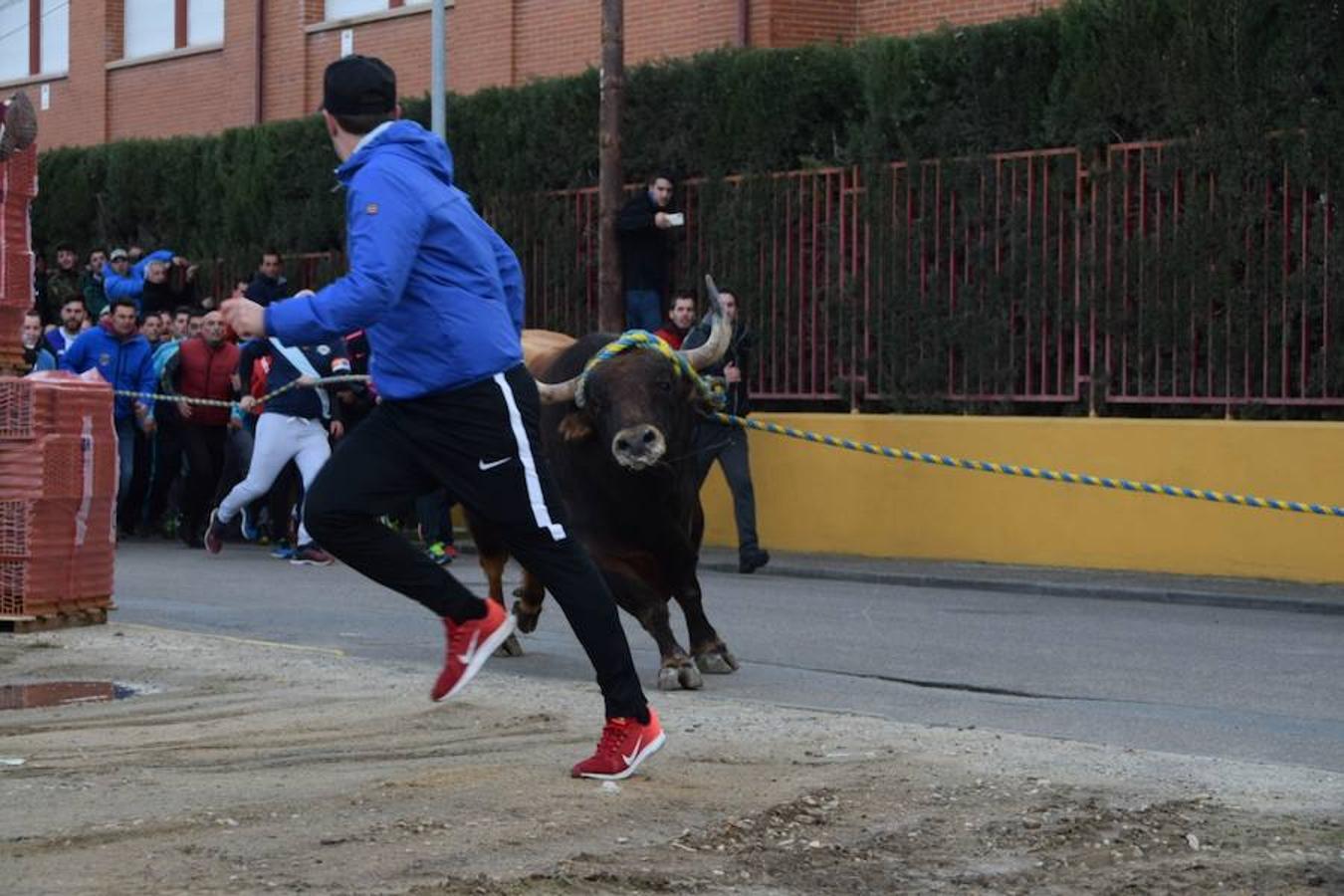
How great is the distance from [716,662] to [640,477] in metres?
0.94

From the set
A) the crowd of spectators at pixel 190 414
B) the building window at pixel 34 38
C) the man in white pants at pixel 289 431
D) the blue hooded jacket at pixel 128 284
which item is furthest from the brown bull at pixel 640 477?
the building window at pixel 34 38

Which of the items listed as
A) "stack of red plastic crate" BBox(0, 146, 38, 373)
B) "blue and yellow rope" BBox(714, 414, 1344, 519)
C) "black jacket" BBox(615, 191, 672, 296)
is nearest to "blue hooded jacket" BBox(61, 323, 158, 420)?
"black jacket" BBox(615, 191, 672, 296)

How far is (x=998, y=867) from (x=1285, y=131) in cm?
1169

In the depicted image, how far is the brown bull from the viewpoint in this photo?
10195mm

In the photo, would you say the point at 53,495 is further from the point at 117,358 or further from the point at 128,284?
the point at 128,284

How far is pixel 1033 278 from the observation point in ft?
60.8

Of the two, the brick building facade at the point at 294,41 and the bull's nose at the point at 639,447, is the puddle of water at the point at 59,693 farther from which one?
the brick building facade at the point at 294,41

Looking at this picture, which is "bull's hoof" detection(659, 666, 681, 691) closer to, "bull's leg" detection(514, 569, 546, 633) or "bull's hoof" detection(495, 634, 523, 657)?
"bull's hoof" detection(495, 634, 523, 657)

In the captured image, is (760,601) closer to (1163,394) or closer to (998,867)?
(1163,394)

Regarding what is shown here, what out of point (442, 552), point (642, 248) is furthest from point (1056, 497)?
→ point (642, 248)

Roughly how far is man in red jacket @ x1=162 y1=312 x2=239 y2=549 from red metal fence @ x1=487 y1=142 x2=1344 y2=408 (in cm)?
410

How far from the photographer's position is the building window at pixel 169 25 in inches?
1289

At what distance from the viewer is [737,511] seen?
58.4ft

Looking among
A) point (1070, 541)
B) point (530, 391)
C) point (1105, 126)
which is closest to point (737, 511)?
point (1070, 541)
